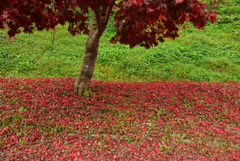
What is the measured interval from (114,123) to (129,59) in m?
6.00

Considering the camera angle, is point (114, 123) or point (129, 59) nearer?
point (114, 123)

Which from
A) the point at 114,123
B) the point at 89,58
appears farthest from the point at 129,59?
the point at 114,123

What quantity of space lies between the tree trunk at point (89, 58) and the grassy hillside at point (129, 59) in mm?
2898

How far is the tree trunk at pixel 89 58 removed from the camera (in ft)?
17.2

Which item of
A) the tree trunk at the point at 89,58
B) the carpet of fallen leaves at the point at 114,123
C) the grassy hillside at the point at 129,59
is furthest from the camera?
the grassy hillside at the point at 129,59

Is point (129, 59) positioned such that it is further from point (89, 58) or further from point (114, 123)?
point (114, 123)

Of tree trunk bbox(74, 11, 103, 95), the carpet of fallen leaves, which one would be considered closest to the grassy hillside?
the carpet of fallen leaves

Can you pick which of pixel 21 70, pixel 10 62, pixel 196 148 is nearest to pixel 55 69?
pixel 21 70

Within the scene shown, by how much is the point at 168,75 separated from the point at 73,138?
6.37 m

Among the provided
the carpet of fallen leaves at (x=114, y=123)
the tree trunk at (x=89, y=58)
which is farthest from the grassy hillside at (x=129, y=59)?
the tree trunk at (x=89, y=58)

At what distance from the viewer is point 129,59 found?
33.7 ft

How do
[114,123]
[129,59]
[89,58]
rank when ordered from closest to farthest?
[114,123], [89,58], [129,59]

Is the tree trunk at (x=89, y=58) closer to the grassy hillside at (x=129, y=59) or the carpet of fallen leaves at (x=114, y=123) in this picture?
the carpet of fallen leaves at (x=114, y=123)

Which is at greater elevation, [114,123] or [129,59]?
[129,59]
